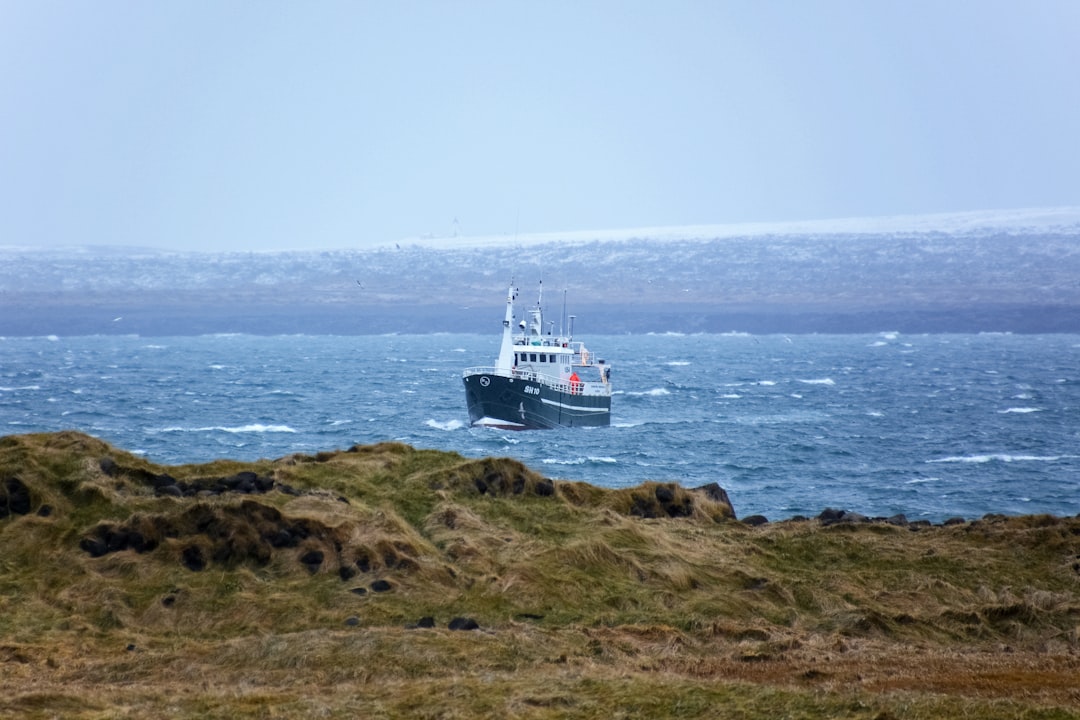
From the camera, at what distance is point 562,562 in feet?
61.3

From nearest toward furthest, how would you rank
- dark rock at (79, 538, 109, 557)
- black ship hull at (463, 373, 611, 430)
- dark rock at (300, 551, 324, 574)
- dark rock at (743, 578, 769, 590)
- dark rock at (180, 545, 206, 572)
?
dark rock at (180, 545, 206, 572) < dark rock at (300, 551, 324, 574) < dark rock at (79, 538, 109, 557) < dark rock at (743, 578, 769, 590) < black ship hull at (463, 373, 611, 430)

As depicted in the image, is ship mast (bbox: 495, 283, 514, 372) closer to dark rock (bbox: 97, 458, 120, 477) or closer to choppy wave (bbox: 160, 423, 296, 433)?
choppy wave (bbox: 160, 423, 296, 433)

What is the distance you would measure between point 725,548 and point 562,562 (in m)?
3.33

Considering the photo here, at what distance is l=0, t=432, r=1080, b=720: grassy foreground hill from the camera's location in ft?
41.7

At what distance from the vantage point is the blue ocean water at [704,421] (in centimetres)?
4641

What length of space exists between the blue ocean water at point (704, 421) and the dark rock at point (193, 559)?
77.6ft

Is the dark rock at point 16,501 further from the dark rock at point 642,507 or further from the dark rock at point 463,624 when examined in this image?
the dark rock at point 642,507

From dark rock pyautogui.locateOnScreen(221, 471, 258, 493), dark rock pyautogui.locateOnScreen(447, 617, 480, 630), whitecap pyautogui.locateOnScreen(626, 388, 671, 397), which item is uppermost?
dark rock pyautogui.locateOnScreen(221, 471, 258, 493)

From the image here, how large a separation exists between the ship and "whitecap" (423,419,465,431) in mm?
927

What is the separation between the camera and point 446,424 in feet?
220

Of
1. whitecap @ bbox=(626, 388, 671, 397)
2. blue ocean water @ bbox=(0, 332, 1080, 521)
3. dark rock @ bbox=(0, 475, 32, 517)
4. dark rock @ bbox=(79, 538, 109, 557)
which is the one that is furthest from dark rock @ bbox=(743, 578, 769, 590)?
whitecap @ bbox=(626, 388, 671, 397)

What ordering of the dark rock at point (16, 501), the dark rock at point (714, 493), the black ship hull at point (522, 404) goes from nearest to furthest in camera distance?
the dark rock at point (16, 501), the dark rock at point (714, 493), the black ship hull at point (522, 404)

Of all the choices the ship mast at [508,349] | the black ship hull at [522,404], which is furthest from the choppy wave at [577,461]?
the ship mast at [508,349]

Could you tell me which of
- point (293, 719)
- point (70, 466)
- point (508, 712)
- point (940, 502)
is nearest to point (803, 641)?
point (508, 712)
